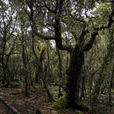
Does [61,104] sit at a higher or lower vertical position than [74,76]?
lower

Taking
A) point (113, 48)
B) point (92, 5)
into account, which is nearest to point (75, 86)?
point (113, 48)

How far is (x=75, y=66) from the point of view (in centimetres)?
1238

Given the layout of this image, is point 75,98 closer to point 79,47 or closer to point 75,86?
point 75,86

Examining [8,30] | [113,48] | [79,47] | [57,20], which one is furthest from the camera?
[8,30]

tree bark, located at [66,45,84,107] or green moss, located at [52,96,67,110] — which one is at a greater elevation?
tree bark, located at [66,45,84,107]

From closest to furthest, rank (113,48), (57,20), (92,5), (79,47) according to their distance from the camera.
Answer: (92,5)
(57,20)
(79,47)
(113,48)

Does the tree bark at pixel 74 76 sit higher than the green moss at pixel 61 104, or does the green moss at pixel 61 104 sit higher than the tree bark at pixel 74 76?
the tree bark at pixel 74 76

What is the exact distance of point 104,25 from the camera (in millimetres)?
11062

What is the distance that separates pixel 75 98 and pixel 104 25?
4526mm

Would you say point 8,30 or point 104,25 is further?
point 8,30

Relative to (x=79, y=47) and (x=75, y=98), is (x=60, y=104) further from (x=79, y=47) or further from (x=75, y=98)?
(x=79, y=47)

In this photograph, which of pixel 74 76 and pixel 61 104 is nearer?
pixel 74 76

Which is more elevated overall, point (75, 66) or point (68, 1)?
point (68, 1)

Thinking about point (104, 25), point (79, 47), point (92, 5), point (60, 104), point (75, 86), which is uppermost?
point (92, 5)
